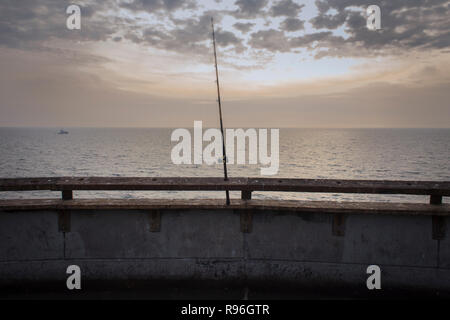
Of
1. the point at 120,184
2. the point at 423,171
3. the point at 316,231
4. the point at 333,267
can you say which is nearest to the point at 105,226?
the point at 120,184

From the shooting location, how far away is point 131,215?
446 centimetres

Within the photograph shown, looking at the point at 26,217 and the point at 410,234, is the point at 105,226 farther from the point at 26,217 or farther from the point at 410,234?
the point at 410,234

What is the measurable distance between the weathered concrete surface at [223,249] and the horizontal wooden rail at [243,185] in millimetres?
447

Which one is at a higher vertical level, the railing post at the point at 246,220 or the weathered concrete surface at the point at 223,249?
the railing post at the point at 246,220

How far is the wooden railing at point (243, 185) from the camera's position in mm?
4133

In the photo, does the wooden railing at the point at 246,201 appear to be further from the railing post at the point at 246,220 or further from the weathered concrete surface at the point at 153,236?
the weathered concrete surface at the point at 153,236

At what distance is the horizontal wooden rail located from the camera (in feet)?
13.5

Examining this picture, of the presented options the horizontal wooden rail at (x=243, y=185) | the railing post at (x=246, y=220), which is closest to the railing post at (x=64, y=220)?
the horizontal wooden rail at (x=243, y=185)


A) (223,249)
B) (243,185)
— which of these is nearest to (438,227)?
(243,185)

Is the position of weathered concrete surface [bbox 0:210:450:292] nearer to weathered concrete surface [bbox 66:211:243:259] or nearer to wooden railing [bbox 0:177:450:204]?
weathered concrete surface [bbox 66:211:243:259]

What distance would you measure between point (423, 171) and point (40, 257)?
62.5 m

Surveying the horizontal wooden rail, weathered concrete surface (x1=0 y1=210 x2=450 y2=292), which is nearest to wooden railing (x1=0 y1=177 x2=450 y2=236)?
the horizontal wooden rail

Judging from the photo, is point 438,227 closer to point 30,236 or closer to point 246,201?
point 246,201

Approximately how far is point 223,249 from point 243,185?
108cm
